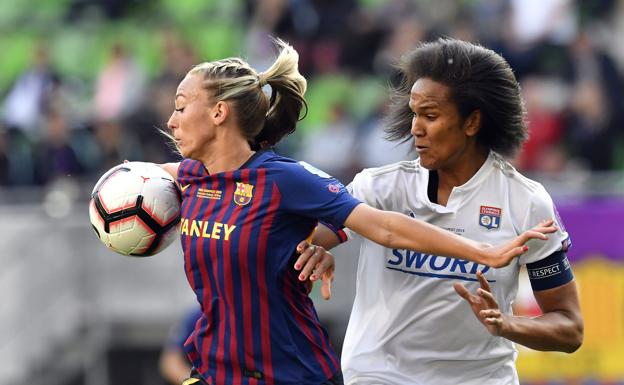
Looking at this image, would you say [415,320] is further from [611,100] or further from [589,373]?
[611,100]

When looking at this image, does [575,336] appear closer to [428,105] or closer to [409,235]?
[409,235]

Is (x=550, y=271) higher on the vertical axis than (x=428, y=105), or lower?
lower

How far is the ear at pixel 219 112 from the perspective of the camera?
16.3 ft

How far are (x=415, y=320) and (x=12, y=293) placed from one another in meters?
6.81

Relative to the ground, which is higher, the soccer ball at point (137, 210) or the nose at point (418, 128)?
the nose at point (418, 128)

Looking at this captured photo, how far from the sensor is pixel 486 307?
15.1 feet

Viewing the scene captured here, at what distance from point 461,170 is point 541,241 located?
0.45 meters

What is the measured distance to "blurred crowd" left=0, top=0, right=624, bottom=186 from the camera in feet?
37.2

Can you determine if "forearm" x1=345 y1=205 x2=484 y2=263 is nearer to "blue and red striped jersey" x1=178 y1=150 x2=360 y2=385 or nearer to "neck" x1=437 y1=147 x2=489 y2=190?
"blue and red striped jersey" x1=178 y1=150 x2=360 y2=385

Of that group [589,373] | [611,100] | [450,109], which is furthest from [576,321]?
[611,100]

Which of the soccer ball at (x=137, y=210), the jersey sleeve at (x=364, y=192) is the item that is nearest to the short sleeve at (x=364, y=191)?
the jersey sleeve at (x=364, y=192)

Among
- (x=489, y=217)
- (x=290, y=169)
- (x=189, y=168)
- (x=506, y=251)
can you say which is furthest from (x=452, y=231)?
(x=189, y=168)

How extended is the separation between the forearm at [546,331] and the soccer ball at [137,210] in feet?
4.87

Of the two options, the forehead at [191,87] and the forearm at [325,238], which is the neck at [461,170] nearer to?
the forearm at [325,238]
